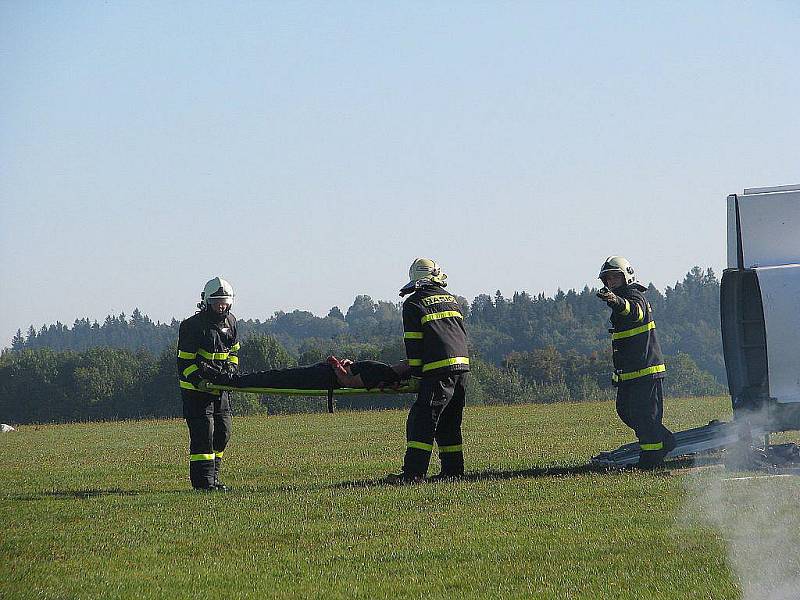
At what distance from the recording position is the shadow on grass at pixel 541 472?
12.4 m

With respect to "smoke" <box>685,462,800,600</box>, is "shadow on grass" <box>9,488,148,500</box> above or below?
above

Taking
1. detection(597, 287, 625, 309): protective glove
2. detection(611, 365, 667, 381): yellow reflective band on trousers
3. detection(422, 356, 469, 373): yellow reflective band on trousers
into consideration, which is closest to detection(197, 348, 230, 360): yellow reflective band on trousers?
detection(422, 356, 469, 373): yellow reflective band on trousers

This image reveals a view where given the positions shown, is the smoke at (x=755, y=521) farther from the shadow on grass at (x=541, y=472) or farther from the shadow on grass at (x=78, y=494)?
the shadow on grass at (x=78, y=494)

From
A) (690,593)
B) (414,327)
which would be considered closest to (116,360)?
(414,327)

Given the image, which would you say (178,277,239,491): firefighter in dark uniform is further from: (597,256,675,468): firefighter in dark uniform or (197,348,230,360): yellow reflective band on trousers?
(597,256,675,468): firefighter in dark uniform

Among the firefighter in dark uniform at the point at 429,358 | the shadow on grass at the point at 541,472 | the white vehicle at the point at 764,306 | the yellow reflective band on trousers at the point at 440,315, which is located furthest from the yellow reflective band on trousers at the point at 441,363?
the white vehicle at the point at 764,306

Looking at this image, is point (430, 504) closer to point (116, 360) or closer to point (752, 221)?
point (752, 221)

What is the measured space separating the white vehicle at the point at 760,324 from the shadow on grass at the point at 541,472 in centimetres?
20

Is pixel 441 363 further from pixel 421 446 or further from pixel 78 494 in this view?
pixel 78 494

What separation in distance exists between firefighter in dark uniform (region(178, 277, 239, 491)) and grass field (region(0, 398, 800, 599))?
0.42 meters

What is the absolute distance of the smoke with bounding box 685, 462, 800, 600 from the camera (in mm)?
7031

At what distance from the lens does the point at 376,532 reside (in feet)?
30.5

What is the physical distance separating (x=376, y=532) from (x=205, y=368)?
149 inches

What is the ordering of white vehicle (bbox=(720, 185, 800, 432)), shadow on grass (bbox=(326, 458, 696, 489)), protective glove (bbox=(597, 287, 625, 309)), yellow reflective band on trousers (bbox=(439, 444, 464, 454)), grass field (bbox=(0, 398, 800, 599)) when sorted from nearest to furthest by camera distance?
grass field (bbox=(0, 398, 800, 599)) < white vehicle (bbox=(720, 185, 800, 432)) < protective glove (bbox=(597, 287, 625, 309)) < shadow on grass (bbox=(326, 458, 696, 489)) < yellow reflective band on trousers (bbox=(439, 444, 464, 454))
